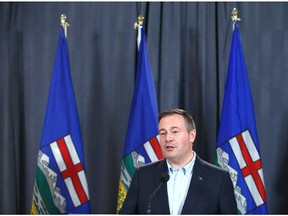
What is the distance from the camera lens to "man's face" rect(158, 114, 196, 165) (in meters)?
2.75

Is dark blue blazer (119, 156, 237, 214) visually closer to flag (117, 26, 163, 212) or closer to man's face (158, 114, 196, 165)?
man's face (158, 114, 196, 165)

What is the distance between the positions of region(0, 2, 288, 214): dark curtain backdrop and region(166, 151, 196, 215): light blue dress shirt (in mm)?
2102

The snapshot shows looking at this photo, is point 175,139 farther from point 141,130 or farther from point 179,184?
point 141,130

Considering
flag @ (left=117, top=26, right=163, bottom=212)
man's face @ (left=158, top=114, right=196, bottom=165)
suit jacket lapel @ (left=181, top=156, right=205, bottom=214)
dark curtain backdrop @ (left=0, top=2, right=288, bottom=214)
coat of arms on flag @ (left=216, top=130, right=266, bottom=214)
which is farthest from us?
dark curtain backdrop @ (left=0, top=2, right=288, bottom=214)

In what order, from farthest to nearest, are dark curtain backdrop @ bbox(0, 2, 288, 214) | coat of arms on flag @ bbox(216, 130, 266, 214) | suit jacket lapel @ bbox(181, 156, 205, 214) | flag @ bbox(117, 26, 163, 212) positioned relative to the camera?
dark curtain backdrop @ bbox(0, 2, 288, 214), flag @ bbox(117, 26, 163, 212), coat of arms on flag @ bbox(216, 130, 266, 214), suit jacket lapel @ bbox(181, 156, 205, 214)

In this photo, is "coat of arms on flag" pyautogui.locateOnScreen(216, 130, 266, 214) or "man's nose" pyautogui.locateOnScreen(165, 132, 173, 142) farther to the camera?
"coat of arms on flag" pyautogui.locateOnScreen(216, 130, 266, 214)

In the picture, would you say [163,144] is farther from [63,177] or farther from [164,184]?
[63,177]

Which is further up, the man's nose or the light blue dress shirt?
the man's nose

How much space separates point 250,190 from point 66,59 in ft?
6.73

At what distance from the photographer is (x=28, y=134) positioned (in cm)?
499

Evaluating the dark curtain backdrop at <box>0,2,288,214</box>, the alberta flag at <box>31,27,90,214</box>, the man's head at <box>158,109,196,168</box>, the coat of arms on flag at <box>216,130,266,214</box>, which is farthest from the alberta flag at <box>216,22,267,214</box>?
the man's head at <box>158,109,196,168</box>

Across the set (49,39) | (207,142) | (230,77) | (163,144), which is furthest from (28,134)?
(163,144)

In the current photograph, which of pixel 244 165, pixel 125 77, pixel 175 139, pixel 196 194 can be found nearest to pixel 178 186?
pixel 196 194

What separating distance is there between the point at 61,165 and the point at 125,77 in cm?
128
